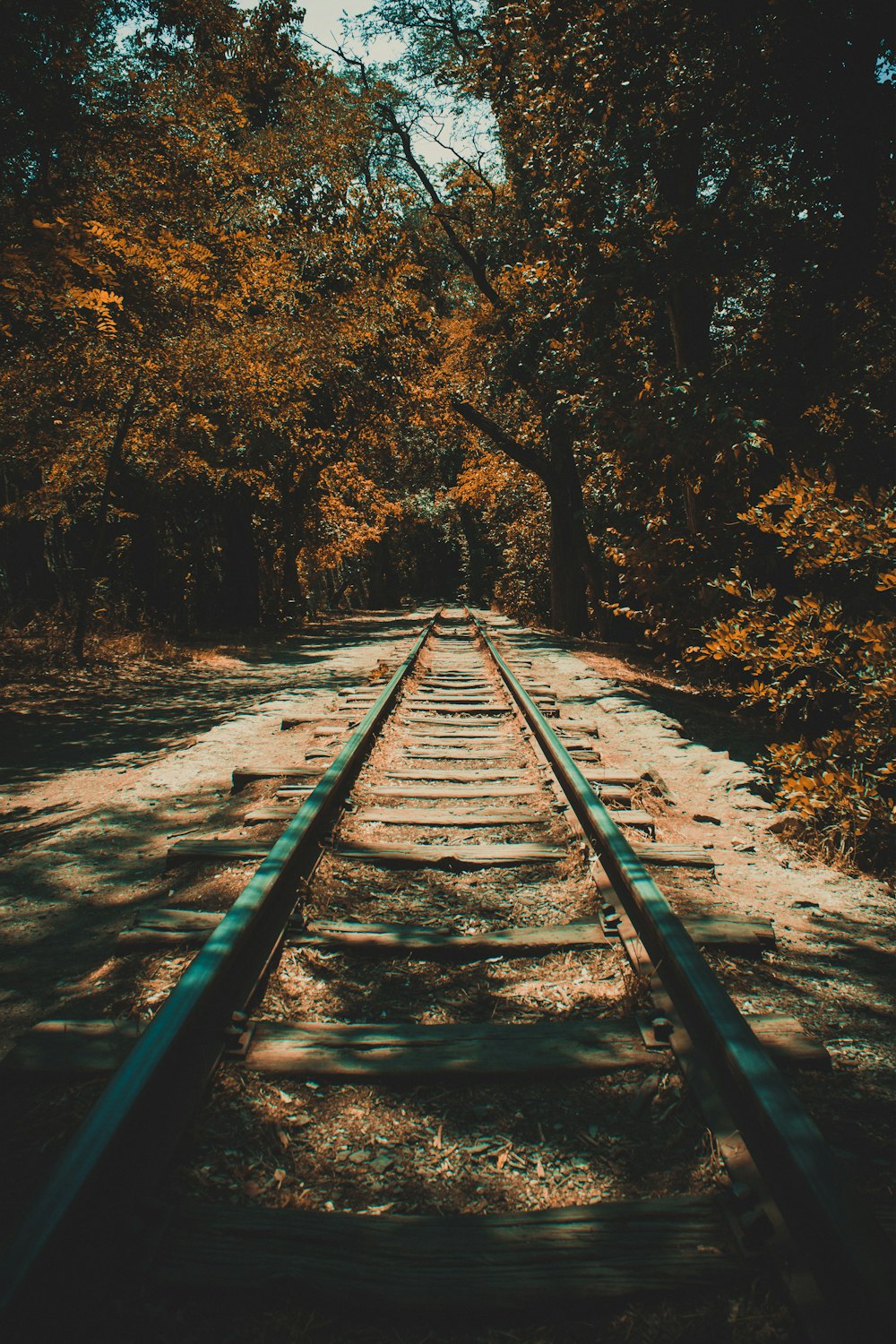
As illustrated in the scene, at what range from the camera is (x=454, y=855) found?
3.47m

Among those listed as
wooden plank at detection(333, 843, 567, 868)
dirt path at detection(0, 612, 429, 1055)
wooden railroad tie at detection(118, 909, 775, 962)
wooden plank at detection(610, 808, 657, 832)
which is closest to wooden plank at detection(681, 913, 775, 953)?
wooden railroad tie at detection(118, 909, 775, 962)

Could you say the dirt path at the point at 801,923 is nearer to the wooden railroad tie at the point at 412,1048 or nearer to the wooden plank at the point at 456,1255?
the wooden railroad tie at the point at 412,1048

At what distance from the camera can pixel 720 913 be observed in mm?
2891

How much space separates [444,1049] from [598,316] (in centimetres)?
730

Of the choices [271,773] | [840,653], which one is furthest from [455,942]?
[840,653]

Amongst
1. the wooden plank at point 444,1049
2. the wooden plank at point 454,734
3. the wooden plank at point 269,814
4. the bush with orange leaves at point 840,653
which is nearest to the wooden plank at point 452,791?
the wooden plank at point 269,814

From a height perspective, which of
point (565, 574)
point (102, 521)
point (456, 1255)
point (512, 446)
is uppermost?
point (512, 446)

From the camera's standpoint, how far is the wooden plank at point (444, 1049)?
6.61 ft

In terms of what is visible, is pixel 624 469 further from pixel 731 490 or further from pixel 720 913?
pixel 720 913

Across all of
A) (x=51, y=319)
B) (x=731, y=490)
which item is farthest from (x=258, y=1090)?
(x=51, y=319)

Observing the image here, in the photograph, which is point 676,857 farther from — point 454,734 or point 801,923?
→ point 454,734

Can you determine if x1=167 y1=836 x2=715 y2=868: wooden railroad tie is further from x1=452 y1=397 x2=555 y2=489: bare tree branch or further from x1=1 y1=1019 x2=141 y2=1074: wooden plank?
x1=452 y1=397 x2=555 y2=489: bare tree branch

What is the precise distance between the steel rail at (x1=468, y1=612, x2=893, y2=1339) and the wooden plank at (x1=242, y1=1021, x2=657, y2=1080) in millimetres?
198

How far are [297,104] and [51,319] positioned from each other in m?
12.4
